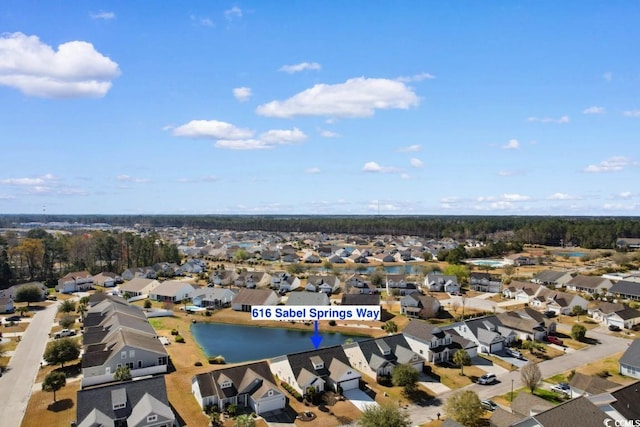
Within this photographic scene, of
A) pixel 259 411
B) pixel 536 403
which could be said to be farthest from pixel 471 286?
pixel 259 411

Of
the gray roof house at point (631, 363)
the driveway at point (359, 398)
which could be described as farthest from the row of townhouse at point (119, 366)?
the gray roof house at point (631, 363)

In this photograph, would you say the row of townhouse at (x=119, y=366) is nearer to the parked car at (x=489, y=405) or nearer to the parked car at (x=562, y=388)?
the parked car at (x=489, y=405)

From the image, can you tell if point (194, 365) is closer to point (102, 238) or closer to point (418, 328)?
point (418, 328)

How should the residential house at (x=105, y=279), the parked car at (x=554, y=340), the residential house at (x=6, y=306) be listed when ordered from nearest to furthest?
the parked car at (x=554, y=340), the residential house at (x=6, y=306), the residential house at (x=105, y=279)

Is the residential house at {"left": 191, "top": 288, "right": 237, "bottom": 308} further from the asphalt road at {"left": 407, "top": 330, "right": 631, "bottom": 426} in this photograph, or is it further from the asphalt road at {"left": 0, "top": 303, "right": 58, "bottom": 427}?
the asphalt road at {"left": 407, "top": 330, "right": 631, "bottom": 426}

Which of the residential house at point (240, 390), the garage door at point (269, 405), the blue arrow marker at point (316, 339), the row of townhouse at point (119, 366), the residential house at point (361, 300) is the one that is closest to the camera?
the row of townhouse at point (119, 366)

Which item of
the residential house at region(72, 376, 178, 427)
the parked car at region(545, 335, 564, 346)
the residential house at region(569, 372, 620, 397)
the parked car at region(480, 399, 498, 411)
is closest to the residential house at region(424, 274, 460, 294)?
the parked car at region(545, 335, 564, 346)
